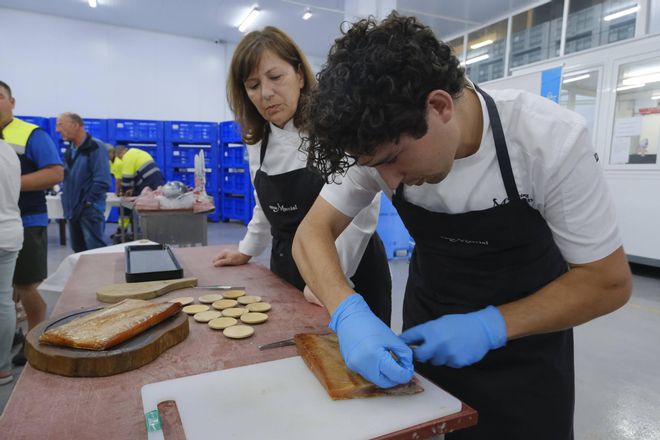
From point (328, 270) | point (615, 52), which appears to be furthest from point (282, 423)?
point (615, 52)

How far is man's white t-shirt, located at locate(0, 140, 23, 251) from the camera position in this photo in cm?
191

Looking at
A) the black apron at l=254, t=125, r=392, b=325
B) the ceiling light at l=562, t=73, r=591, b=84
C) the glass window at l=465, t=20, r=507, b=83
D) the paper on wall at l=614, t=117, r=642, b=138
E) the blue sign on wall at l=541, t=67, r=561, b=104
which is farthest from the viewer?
the glass window at l=465, t=20, r=507, b=83

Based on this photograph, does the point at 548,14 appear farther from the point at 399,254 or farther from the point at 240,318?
the point at 240,318

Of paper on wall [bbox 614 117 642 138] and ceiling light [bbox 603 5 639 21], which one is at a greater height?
ceiling light [bbox 603 5 639 21]

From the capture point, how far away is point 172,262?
1511mm

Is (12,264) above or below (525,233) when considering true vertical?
below

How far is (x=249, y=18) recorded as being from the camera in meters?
7.49

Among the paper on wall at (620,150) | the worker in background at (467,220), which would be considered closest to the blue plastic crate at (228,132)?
the paper on wall at (620,150)

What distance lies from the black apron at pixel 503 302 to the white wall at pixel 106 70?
342 inches

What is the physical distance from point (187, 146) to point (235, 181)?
1.26 metres

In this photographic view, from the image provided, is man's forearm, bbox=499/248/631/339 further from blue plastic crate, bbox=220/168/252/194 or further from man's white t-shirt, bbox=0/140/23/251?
blue plastic crate, bbox=220/168/252/194

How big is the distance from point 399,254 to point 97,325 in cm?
451

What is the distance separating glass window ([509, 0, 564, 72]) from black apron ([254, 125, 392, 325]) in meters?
5.74

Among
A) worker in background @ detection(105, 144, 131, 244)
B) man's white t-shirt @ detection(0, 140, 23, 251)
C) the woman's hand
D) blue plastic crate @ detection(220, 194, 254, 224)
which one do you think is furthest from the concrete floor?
blue plastic crate @ detection(220, 194, 254, 224)
